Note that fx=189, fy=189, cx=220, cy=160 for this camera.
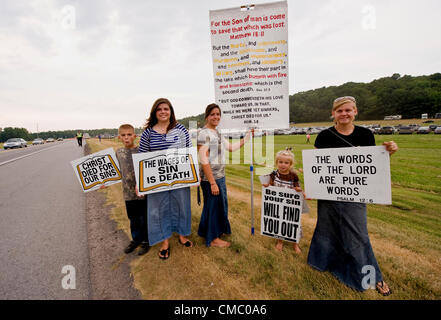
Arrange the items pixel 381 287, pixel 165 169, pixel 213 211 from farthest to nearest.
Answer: pixel 213 211 < pixel 165 169 < pixel 381 287

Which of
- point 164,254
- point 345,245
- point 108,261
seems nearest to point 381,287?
point 345,245

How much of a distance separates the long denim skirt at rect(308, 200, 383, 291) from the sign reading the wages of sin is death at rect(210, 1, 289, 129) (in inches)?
59.0

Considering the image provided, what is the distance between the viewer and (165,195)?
293 centimetres

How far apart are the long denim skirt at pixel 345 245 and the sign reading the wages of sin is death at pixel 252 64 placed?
150 centimetres

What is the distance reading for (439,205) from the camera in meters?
4.79

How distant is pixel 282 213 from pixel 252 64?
7.88 feet

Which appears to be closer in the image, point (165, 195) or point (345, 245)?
point (345, 245)

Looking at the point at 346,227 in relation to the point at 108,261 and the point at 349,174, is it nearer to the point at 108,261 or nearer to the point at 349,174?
the point at 349,174

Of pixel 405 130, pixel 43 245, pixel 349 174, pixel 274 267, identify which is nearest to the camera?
pixel 349 174

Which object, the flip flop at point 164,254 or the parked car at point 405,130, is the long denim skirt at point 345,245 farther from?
the parked car at point 405,130
